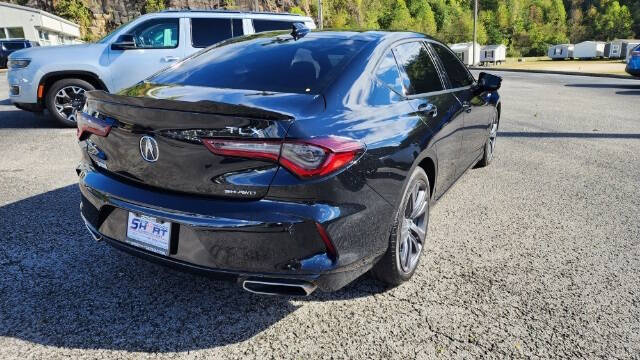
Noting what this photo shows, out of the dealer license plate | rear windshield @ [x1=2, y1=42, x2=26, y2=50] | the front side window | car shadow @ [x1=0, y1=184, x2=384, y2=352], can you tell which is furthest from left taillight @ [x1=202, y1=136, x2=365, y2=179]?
rear windshield @ [x1=2, y1=42, x2=26, y2=50]

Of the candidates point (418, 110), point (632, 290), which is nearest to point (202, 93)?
point (418, 110)

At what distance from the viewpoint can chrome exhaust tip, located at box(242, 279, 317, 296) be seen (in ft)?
7.20

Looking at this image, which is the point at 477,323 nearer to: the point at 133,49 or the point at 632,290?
the point at 632,290

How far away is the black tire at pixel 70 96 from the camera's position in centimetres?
763

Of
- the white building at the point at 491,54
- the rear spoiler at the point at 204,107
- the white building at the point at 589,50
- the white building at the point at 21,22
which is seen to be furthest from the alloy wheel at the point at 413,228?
the white building at the point at 589,50

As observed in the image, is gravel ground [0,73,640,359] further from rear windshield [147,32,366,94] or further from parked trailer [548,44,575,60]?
parked trailer [548,44,575,60]

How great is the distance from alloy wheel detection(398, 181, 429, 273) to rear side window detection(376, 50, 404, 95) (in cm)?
62

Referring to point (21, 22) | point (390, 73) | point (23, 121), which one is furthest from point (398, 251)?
point (21, 22)

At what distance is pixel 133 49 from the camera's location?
800 centimetres

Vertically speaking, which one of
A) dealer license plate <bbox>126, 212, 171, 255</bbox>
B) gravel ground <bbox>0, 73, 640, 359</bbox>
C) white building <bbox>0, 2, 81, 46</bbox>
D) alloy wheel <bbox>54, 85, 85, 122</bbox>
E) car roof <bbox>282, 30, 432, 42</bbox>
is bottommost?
gravel ground <bbox>0, 73, 640, 359</bbox>

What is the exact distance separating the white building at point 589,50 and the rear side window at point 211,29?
361 feet

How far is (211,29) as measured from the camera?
Answer: 845 cm

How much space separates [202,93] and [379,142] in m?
1.00

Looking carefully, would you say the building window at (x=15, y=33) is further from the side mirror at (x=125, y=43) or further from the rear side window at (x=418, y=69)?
the rear side window at (x=418, y=69)
